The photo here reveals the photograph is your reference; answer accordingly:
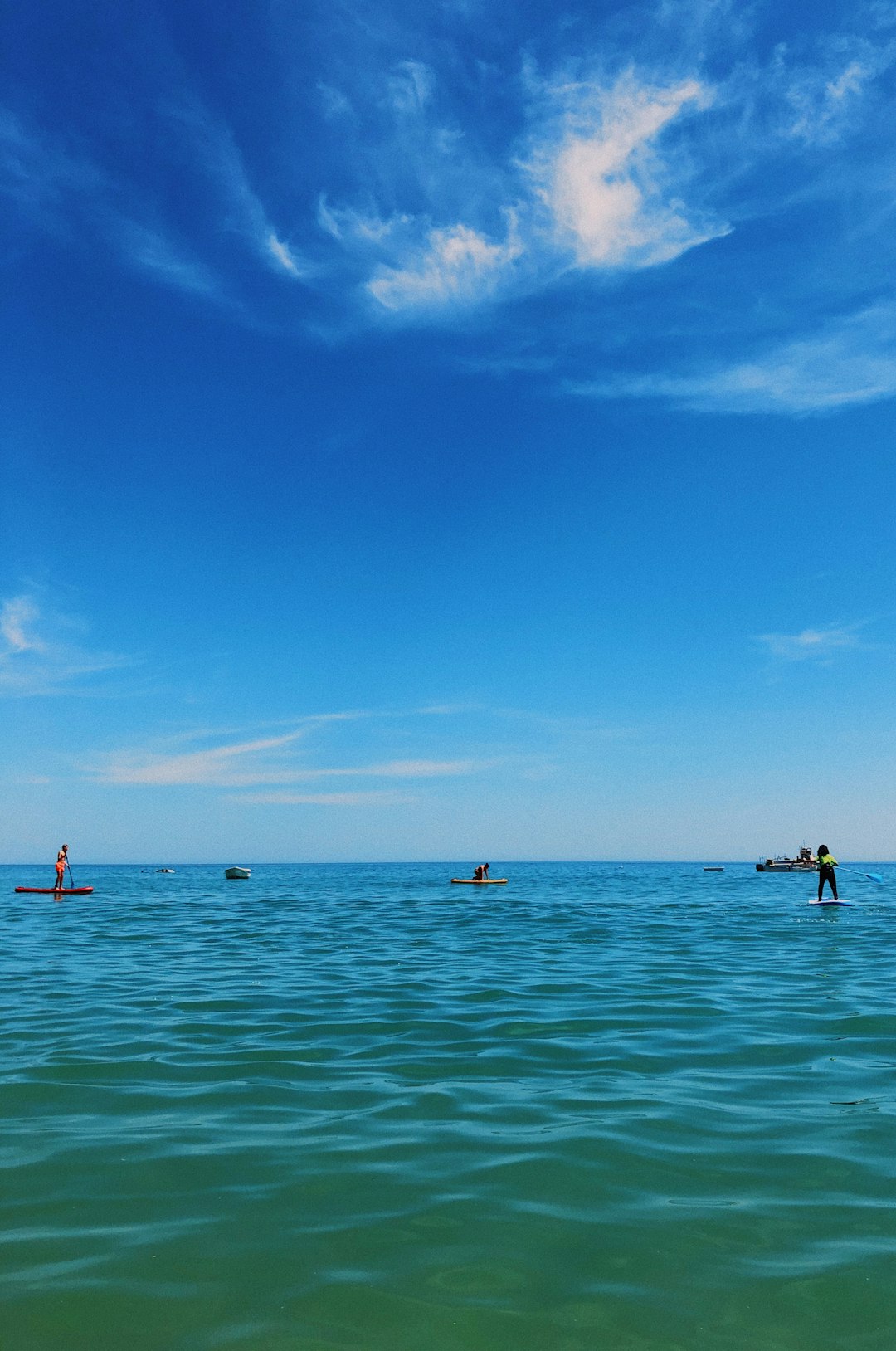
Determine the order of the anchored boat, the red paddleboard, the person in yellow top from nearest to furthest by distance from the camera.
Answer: the person in yellow top → the red paddleboard → the anchored boat

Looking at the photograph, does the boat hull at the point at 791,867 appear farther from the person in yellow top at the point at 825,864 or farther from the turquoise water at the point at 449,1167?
the turquoise water at the point at 449,1167

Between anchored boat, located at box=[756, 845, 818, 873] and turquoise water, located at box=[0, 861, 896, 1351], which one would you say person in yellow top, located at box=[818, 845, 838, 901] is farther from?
anchored boat, located at box=[756, 845, 818, 873]

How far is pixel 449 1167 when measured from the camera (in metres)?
6.90

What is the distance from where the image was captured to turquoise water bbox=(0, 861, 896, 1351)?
4820 millimetres

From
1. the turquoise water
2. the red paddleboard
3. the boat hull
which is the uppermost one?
the turquoise water

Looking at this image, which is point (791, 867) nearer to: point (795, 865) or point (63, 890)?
point (795, 865)

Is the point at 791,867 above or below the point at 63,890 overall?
below

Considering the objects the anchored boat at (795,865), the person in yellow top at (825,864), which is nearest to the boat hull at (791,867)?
the anchored boat at (795,865)

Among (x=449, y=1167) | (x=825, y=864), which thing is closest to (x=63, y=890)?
(x=825, y=864)

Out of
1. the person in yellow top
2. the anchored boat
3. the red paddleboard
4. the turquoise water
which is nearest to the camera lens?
the turquoise water

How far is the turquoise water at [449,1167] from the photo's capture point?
482 cm

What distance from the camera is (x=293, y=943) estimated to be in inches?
1001

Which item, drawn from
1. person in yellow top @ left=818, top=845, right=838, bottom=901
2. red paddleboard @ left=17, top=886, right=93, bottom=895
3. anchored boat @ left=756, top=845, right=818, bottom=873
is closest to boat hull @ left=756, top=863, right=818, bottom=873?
anchored boat @ left=756, top=845, right=818, bottom=873

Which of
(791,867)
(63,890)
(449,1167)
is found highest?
(449,1167)
